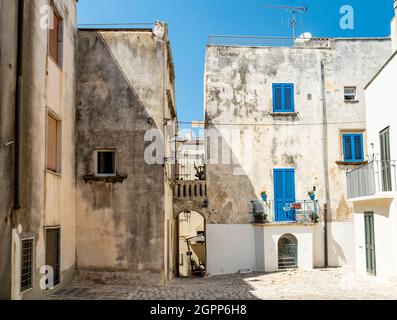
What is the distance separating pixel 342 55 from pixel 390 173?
9.54 meters

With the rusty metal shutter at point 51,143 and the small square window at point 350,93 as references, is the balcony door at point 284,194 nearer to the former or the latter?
the small square window at point 350,93

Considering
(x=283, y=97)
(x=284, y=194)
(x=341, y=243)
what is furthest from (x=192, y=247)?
(x=283, y=97)

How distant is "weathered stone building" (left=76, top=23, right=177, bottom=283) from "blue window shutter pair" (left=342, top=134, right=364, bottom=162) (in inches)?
392

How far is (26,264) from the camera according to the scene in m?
10.6

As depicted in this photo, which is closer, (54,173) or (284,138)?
(54,173)

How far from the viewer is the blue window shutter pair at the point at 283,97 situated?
21.8 metres

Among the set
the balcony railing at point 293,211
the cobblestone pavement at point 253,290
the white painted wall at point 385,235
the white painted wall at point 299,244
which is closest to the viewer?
the cobblestone pavement at point 253,290

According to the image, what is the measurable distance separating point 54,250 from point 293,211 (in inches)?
459

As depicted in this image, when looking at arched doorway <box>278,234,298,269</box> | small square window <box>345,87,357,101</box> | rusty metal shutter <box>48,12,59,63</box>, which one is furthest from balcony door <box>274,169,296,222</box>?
rusty metal shutter <box>48,12,59,63</box>

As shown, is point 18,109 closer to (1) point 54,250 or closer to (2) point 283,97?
(1) point 54,250

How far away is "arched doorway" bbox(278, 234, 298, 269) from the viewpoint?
20.0 metres

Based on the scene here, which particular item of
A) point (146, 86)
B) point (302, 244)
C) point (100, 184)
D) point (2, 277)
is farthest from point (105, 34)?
point (302, 244)

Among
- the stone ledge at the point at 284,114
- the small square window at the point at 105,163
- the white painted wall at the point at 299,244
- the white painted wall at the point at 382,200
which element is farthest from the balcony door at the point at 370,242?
the small square window at the point at 105,163

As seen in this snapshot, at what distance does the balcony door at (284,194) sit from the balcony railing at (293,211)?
0.31 ft
